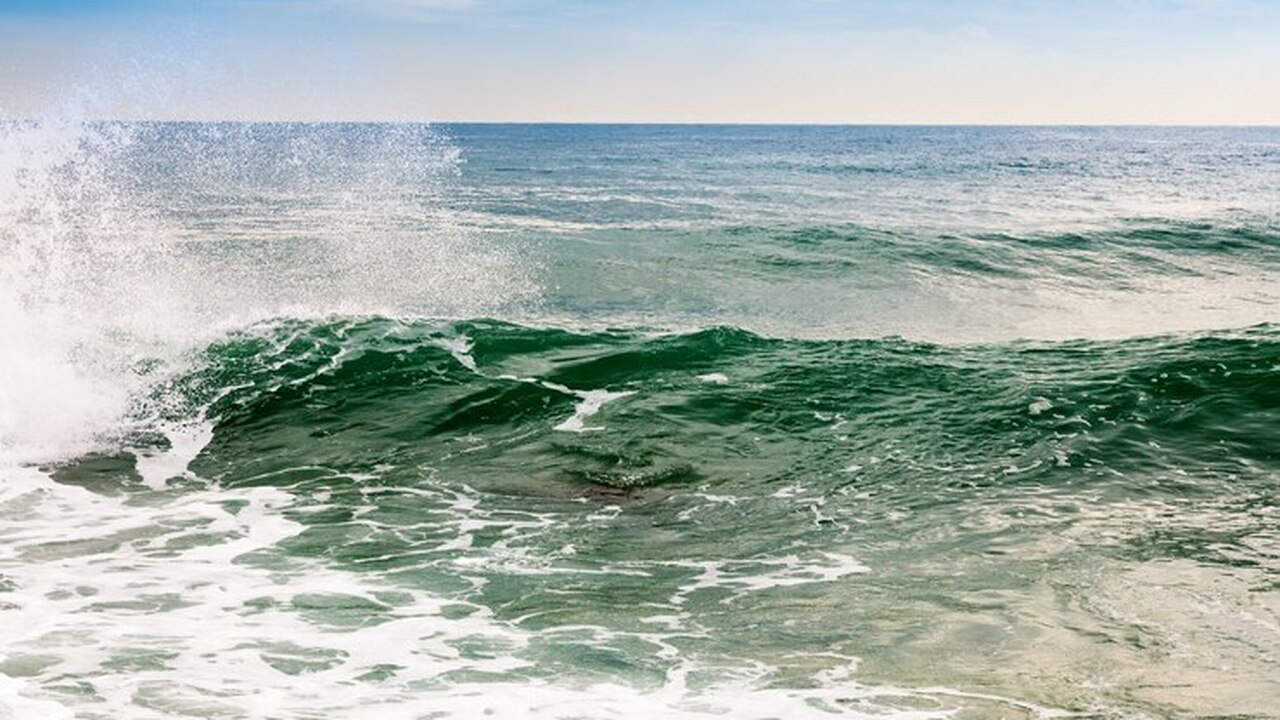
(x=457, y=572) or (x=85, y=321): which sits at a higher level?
(x=85, y=321)

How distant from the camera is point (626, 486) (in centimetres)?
1114

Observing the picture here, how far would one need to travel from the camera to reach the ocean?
6.82m

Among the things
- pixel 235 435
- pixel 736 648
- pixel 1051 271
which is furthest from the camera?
pixel 1051 271

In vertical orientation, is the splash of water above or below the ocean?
above

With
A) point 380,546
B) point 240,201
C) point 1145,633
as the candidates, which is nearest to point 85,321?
point 380,546

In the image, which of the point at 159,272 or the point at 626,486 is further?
the point at 159,272

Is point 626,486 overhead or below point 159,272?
below

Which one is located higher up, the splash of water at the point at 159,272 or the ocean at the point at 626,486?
the splash of water at the point at 159,272

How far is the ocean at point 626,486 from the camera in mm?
6816

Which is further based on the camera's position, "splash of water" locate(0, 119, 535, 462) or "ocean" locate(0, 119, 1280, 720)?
"splash of water" locate(0, 119, 535, 462)

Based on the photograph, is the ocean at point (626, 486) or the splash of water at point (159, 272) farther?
the splash of water at point (159, 272)

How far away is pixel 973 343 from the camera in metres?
18.8

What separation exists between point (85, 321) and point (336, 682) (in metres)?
12.4

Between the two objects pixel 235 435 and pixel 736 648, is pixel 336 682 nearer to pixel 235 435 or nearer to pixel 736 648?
pixel 736 648
